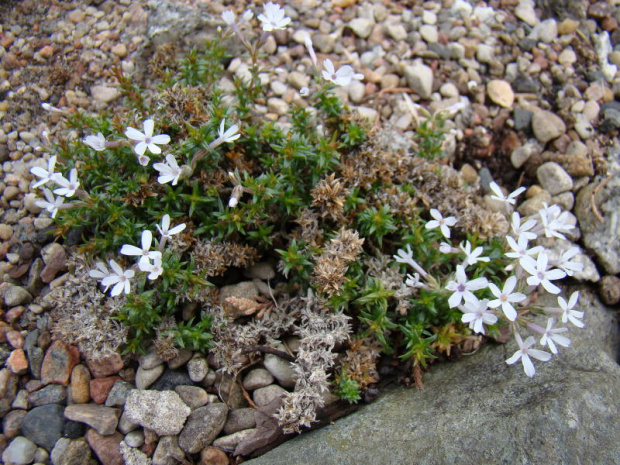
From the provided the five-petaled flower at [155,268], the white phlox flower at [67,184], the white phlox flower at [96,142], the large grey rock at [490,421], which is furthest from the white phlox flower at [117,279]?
the large grey rock at [490,421]

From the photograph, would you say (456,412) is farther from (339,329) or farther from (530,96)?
(530,96)

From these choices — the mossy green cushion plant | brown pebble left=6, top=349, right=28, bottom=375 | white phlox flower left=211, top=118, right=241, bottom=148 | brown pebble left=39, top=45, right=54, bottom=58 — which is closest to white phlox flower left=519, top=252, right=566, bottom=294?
the mossy green cushion plant

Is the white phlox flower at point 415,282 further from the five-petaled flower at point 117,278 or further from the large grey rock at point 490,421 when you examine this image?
the five-petaled flower at point 117,278

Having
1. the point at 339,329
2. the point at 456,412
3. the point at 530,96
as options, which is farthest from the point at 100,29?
the point at 456,412

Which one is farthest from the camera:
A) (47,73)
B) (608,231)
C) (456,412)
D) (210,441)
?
(47,73)

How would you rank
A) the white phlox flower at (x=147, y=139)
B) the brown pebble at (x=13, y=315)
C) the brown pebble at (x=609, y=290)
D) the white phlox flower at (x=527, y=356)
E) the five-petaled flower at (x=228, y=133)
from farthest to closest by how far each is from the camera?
the brown pebble at (x=609, y=290)
the brown pebble at (x=13, y=315)
the five-petaled flower at (x=228, y=133)
the white phlox flower at (x=147, y=139)
the white phlox flower at (x=527, y=356)
